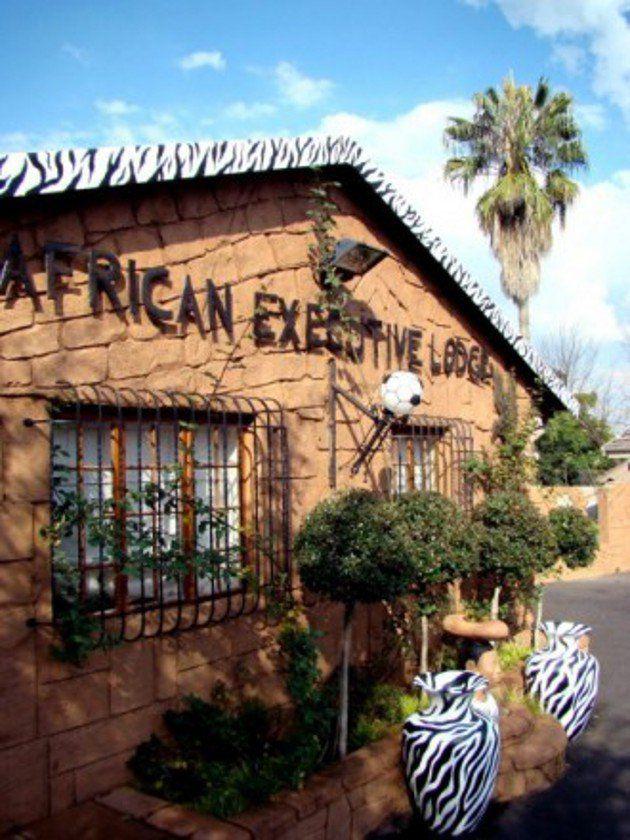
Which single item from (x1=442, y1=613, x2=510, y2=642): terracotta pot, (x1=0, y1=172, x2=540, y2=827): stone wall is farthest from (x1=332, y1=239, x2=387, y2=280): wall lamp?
(x1=442, y1=613, x2=510, y2=642): terracotta pot

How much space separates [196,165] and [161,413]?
1402 millimetres

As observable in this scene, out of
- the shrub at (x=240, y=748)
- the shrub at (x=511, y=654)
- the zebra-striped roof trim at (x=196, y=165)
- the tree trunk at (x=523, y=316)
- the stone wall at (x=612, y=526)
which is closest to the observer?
the zebra-striped roof trim at (x=196, y=165)

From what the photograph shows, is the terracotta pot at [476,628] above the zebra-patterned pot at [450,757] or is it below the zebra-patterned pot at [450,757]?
above

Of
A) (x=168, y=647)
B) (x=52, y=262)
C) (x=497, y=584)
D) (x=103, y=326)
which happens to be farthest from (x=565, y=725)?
(x=52, y=262)

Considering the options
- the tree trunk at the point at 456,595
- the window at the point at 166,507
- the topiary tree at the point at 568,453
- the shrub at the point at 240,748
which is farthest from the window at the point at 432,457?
the topiary tree at the point at 568,453

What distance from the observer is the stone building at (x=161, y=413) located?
148 inches

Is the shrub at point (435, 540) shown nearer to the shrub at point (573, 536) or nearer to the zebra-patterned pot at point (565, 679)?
the zebra-patterned pot at point (565, 679)

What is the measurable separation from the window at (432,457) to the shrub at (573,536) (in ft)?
3.37

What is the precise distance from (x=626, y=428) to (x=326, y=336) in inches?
1076

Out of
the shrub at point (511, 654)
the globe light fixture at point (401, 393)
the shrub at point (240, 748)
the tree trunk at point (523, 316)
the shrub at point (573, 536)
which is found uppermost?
the tree trunk at point (523, 316)

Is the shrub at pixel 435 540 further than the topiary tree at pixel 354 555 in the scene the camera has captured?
Yes

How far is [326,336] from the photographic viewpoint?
5.68 m

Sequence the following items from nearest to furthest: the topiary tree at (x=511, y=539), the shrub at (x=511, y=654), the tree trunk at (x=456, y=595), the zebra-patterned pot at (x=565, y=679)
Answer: the zebra-patterned pot at (x=565, y=679) < the topiary tree at (x=511, y=539) < the shrub at (x=511, y=654) < the tree trunk at (x=456, y=595)

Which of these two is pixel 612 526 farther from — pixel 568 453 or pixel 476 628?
pixel 476 628
